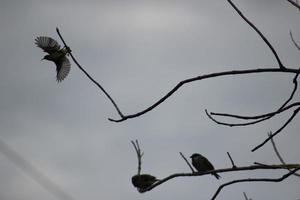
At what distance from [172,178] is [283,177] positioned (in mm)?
874

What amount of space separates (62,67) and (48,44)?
0.45m

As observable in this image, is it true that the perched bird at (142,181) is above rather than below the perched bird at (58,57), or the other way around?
below

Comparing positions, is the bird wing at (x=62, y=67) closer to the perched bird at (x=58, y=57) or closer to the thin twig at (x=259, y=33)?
the perched bird at (x=58, y=57)

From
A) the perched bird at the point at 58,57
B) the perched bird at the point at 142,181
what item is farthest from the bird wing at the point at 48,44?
the perched bird at the point at 142,181

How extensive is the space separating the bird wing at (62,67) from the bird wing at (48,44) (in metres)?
0.21

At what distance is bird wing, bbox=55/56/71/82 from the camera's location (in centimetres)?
507

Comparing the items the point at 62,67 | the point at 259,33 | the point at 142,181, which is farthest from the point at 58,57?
the point at 259,33

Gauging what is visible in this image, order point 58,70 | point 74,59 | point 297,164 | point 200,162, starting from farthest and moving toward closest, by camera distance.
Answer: point 200,162, point 58,70, point 74,59, point 297,164

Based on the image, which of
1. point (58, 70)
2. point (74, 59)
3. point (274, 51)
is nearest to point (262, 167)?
point (274, 51)

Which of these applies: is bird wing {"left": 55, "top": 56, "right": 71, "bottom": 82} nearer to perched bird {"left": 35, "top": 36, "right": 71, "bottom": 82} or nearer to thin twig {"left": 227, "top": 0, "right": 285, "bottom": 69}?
perched bird {"left": 35, "top": 36, "right": 71, "bottom": 82}

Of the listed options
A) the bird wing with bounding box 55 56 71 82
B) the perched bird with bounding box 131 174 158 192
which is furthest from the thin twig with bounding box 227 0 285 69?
the bird wing with bounding box 55 56 71 82

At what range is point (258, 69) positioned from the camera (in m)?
4.04

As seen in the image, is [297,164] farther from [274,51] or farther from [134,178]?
[134,178]

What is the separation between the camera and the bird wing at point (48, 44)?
210 inches
